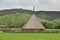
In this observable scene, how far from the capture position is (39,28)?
69.2m

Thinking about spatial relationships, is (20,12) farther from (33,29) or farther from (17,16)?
(33,29)

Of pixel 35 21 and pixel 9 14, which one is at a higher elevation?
pixel 35 21

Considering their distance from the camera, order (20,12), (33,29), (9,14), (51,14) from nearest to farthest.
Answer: (33,29)
(51,14)
(9,14)
(20,12)

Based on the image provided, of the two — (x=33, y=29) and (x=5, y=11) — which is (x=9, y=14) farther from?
(x=33, y=29)

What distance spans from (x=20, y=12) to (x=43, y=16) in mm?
17119

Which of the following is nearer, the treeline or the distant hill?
the treeline

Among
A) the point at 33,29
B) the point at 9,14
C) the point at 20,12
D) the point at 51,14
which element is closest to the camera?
the point at 33,29

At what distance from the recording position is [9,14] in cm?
12612

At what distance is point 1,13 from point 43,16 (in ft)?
67.7

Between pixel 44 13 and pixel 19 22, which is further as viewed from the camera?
pixel 44 13

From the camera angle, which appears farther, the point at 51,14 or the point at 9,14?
the point at 9,14

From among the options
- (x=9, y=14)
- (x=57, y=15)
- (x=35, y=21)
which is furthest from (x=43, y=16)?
(x=35, y=21)

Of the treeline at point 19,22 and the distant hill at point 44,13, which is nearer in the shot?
the treeline at point 19,22

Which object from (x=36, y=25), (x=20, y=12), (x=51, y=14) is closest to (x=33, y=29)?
(x=36, y=25)
